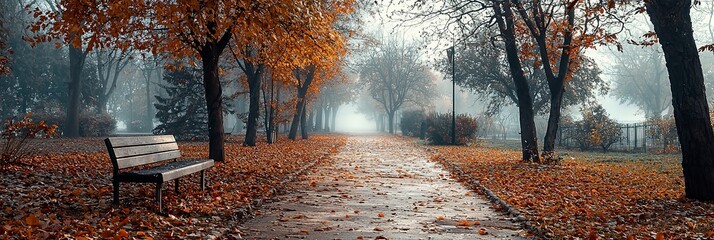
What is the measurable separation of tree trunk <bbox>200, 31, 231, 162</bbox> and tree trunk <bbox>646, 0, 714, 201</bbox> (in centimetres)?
919

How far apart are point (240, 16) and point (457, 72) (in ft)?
107

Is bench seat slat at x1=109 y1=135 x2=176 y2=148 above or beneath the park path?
above

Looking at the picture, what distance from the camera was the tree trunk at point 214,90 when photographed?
1449 centimetres

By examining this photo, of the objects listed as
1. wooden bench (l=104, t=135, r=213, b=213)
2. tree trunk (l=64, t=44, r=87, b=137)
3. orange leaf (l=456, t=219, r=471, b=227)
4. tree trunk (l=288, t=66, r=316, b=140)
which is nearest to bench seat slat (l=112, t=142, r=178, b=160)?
wooden bench (l=104, t=135, r=213, b=213)

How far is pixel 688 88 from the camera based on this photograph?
9094 mm

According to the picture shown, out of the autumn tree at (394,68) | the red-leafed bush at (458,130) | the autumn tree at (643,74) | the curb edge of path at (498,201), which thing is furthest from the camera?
the autumn tree at (394,68)

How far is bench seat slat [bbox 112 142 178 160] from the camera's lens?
762 cm

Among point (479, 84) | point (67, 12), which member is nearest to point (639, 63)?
point (479, 84)

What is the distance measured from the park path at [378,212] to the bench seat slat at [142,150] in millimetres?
1783

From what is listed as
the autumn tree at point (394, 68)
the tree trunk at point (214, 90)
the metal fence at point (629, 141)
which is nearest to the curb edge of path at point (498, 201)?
the tree trunk at point (214, 90)

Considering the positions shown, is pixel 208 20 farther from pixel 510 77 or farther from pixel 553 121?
pixel 510 77

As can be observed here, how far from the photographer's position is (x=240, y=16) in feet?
38.5

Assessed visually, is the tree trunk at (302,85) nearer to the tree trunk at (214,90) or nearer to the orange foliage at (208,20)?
the tree trunk at (214,90)

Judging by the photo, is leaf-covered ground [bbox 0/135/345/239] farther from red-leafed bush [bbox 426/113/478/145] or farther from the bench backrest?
red-leafed bush [bbox 426/113/478/145]
